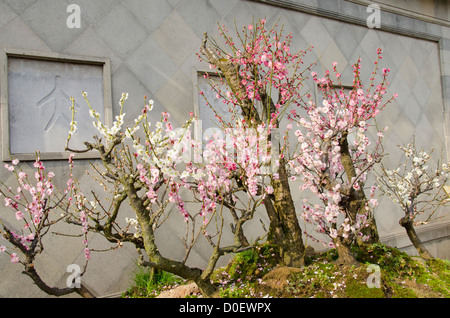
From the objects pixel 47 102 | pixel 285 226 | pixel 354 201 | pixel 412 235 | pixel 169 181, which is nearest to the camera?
pixel 169 181

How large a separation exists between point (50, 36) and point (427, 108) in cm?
725

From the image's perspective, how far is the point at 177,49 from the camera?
4840 mm

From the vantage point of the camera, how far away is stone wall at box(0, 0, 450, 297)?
3939 mm

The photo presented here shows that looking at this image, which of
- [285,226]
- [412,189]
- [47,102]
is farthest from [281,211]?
[47,102]

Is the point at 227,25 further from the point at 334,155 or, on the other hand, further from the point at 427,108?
the point at 427,108

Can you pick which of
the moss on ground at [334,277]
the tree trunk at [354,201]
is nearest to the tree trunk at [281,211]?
the moss on ground at [334,277]

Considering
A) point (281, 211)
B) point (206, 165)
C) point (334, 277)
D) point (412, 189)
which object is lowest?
point (334, 277)

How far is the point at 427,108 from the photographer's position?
24.9 feet

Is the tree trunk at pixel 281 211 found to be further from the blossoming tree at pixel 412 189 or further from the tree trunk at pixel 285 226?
the blossoming tree at pixel 412 189

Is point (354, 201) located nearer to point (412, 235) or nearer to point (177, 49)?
point (412, 235)

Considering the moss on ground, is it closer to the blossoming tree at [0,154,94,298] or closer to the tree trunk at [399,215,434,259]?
the tree trunk at [399,215,434,259]

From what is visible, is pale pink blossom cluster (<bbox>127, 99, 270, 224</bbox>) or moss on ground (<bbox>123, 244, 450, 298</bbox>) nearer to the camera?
pale pink blossom cluster (<bbox>127, 99, 270, 224</bbox>)

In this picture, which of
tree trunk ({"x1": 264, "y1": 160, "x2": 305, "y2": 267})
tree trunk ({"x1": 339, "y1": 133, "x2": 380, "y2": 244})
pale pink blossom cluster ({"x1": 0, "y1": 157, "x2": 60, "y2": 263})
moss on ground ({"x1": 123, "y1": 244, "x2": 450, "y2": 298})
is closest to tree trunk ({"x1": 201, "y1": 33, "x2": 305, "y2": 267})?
tree trunk ({"x1": 264, "y1": 160, "x2": 305, "y2": 267})

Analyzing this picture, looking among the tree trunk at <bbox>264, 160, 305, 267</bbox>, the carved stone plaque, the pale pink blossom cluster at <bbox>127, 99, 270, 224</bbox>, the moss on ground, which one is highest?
the carved stone plaque
